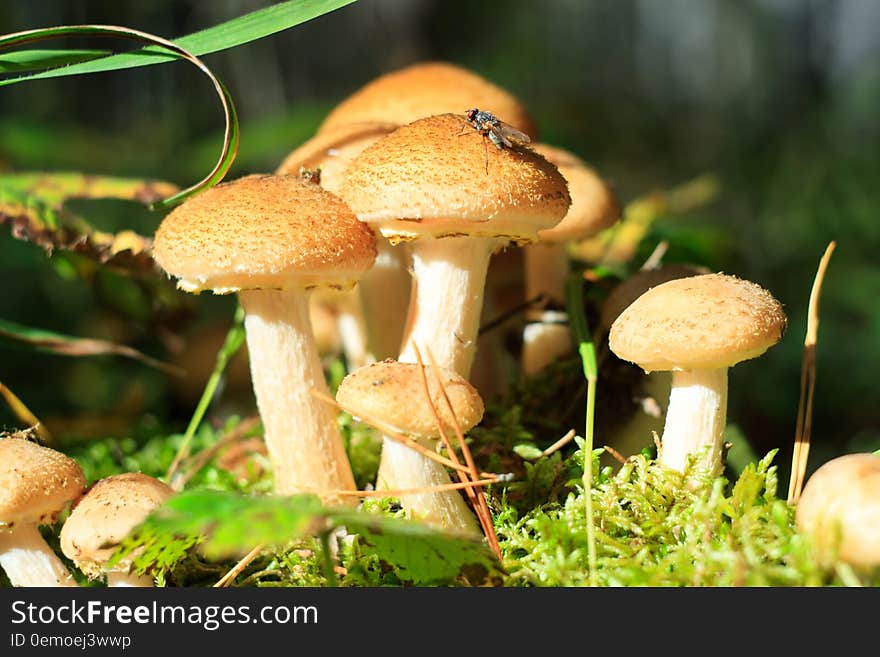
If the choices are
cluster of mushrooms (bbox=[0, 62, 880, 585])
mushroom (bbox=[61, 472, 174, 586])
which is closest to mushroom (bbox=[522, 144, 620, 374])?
cluster of mushrooms (bbox=[0, 62, 880, 585])

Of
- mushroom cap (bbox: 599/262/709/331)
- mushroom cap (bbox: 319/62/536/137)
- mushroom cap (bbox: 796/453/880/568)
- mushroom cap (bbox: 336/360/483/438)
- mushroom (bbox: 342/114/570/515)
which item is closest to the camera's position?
mushroom cap (bbox: 796/453/880/568)

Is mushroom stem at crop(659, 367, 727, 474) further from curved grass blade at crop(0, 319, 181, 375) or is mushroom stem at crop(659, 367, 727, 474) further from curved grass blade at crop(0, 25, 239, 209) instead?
curved grass blade at crop(0, 319, 181, 375)

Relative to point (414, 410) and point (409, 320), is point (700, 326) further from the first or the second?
point (409, 320)

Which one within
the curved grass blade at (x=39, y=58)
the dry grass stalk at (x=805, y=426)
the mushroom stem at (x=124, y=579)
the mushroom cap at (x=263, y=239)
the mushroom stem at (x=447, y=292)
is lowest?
the mushroom stem at (x=124, y=579)

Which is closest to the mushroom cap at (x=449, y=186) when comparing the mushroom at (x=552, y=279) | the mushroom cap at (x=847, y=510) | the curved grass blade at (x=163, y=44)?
the curved grass blade at (x=163, y=44)

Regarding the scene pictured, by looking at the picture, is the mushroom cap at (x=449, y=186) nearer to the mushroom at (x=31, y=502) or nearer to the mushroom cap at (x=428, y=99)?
the mushroom cap at (x=428, y=99)

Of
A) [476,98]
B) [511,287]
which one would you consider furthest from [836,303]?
[476,98]

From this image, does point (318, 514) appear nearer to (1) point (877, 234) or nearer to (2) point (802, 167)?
(1) point (877, 234)
